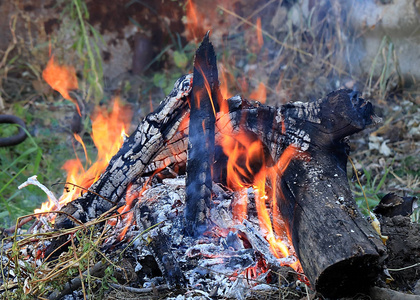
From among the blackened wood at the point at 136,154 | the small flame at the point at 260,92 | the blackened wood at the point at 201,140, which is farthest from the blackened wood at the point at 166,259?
the small flame at the point at 260,92

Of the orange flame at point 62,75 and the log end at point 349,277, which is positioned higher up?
the orange flame at point 62,75

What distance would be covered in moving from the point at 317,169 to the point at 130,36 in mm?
4328

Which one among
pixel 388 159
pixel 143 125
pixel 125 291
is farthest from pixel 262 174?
pixel 388 159

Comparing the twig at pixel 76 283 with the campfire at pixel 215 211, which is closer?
the campfire at pixel 215 211

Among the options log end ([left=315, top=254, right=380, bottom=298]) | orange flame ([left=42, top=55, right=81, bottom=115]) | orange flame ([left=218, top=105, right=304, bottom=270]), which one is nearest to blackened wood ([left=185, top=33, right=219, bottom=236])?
orange flame ([left=218, top=105, right=304, bottom=270])

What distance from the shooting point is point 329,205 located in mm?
1816

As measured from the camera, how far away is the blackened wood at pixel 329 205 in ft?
5.30

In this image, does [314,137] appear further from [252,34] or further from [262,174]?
[252,34]

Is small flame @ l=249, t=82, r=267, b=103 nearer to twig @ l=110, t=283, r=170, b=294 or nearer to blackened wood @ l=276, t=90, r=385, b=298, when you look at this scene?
blackened wood @ l=276, t=90, r=385, b=298

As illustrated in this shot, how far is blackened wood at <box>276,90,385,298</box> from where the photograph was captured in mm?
1614

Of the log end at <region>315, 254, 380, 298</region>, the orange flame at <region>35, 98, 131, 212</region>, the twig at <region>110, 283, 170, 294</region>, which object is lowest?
the log end at <region>315, 254, 380, 298</region>

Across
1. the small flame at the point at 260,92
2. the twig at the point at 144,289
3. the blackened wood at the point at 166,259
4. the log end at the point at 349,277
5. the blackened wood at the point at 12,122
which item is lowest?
the log end at the point at 349,277

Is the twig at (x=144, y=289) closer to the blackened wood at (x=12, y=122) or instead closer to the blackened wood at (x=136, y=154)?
the blackened wood at (x=136, y=154)

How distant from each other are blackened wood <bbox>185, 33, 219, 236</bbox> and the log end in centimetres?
72
